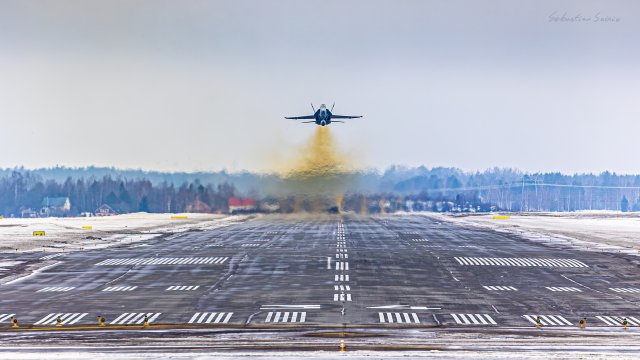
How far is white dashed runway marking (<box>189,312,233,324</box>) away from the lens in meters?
46.5

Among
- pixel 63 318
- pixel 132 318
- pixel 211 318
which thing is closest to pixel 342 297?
pixel 211 318

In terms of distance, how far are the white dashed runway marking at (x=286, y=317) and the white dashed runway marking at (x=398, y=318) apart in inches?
183

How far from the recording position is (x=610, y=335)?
41.9m

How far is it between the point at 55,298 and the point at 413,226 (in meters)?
95.4

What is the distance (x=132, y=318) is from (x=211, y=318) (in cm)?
463

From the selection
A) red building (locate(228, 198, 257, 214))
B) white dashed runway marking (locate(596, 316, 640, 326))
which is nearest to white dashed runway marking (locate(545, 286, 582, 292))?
white dashed runway marking (locate(596, 316, 640, 326))

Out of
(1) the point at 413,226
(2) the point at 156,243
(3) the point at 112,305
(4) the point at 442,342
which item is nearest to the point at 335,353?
(4) the point at 442,342

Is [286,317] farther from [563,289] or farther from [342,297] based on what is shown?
[563,289]

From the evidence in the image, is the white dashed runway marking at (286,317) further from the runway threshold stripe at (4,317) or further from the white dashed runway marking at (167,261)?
the white dashed runway marking at (167,261)

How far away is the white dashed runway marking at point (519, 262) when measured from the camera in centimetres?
7950

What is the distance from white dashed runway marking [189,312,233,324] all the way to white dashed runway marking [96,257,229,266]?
3075 cm

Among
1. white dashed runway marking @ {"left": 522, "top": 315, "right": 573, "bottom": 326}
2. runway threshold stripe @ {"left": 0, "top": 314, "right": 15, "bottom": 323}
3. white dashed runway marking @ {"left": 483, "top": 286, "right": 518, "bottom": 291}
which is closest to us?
white dashed runway marking @ {"left": 522, "top": 315, "right": 573, "bottom": 326}

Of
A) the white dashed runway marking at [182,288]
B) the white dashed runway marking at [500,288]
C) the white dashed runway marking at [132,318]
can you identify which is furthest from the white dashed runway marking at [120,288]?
the white dashed runway marking at [500,288]

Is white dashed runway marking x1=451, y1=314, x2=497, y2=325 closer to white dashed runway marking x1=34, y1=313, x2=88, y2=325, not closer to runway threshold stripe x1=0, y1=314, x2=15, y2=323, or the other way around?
white dashed runway marking x1=34, y1=313, x2=88, y2=325
